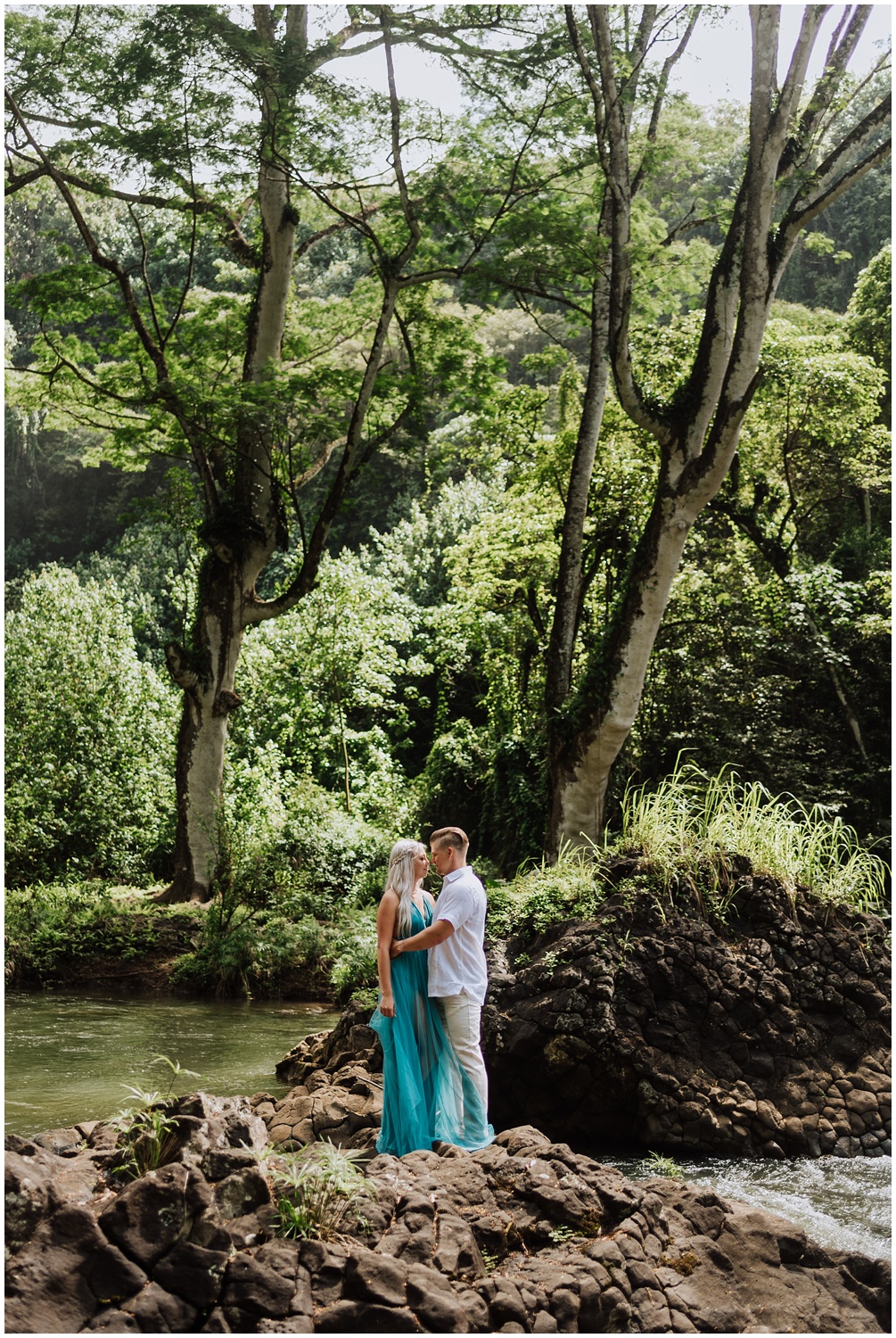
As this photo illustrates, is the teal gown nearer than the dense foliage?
Yes

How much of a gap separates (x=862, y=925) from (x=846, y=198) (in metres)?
26.4

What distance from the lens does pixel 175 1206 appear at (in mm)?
3408

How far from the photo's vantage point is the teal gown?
16.4ft

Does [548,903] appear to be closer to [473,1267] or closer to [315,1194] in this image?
[473,1267]

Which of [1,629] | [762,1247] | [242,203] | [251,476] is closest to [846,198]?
[242,203]

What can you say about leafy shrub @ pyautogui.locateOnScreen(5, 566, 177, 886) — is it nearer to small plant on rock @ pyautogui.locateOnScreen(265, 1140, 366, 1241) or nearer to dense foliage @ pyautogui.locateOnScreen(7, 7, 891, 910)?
dense foliage @ pyautogui.locateOnScreen(7, 7, 891, 910)

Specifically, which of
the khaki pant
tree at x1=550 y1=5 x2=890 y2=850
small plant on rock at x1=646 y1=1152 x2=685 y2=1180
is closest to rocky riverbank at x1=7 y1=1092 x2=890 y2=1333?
the khaki pant

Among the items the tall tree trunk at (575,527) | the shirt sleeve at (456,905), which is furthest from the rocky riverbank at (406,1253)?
the tall tree trunk at (575,527)

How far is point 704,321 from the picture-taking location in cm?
1067

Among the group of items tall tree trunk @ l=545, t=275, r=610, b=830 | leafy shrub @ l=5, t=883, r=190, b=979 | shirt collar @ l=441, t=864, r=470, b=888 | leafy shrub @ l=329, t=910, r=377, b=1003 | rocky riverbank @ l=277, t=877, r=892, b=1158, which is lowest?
leafy shrub @ l=5, t=883, r=190, b=979

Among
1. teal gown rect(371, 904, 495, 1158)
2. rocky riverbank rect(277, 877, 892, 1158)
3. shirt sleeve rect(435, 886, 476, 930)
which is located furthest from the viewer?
rocky riverbank rect(277, 877, 892, 1158)

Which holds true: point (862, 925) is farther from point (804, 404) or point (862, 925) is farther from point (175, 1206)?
point (804, 404)

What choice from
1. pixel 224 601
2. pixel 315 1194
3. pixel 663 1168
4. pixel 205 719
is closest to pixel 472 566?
pixel 224 601

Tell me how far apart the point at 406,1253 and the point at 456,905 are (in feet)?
5.66
